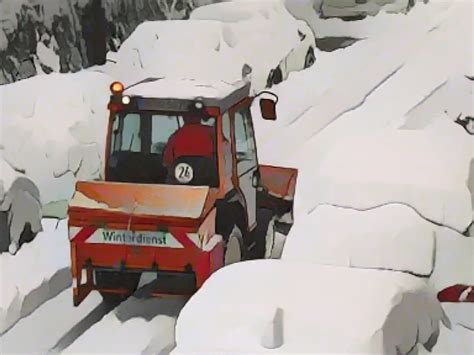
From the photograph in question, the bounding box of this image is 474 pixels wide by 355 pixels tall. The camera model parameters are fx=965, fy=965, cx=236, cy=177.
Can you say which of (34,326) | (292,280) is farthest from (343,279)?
(34,326)

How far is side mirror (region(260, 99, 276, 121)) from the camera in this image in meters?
2.25

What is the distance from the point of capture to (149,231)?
2.15 metres

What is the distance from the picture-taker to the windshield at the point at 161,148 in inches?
86.4

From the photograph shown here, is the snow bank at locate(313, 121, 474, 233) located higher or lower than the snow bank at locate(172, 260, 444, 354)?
higher

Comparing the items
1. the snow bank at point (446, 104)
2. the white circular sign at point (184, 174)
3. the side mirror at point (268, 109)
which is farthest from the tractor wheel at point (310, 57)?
the white circular sign at point (184, 174)

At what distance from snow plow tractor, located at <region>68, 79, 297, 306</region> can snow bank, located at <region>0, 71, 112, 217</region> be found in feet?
0.24

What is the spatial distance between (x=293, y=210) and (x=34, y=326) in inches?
26.0

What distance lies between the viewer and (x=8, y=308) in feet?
7.47

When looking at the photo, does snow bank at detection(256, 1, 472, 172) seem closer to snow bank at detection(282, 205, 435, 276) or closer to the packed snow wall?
snow bank at detection(282, 205, 435, 276)

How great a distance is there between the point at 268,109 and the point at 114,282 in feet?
1.77

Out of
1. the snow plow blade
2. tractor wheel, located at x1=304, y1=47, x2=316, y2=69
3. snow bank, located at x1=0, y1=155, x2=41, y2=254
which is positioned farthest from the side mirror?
snow bank, located at x1=0, y1=155, x2=41, y2=254

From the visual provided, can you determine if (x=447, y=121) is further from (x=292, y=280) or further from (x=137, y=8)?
(x=137, y=8)

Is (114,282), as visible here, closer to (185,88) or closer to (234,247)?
(234,247)

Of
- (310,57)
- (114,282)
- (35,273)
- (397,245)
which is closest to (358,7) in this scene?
(310,57)
